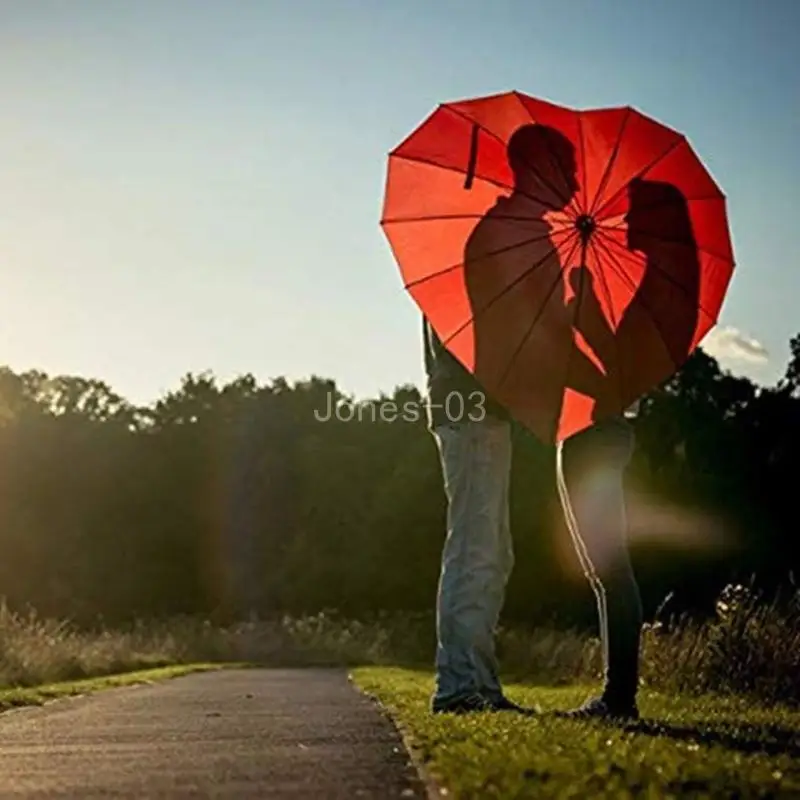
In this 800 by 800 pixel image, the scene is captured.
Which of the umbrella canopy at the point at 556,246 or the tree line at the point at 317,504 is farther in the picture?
the tree line at the point at 317,504

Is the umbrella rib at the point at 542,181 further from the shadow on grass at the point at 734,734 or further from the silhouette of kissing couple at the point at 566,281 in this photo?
the shadow on grass at the point at 734,734

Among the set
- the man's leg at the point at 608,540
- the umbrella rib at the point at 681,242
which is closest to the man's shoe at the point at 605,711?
the man's leg at the point at 608,540

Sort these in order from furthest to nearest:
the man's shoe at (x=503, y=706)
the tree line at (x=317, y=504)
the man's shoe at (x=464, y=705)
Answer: the tree line at (x=317, y=504) < the man's shoe at (x=464, y=705) < the man's shoe at (x=503, y=706)

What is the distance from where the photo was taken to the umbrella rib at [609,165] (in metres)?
6.76

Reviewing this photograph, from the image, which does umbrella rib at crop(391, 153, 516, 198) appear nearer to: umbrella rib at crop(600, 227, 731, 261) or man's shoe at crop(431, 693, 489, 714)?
umbrella rib at crop(600, 227, 731, 261)

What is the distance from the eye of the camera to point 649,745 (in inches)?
194

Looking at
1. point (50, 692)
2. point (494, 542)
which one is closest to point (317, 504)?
point (50, 692)

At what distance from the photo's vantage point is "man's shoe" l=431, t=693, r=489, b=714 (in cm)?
706

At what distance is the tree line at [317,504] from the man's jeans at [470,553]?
121 feet

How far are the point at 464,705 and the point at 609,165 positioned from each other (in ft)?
8.07

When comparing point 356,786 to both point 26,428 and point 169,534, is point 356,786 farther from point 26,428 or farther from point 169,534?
point 26,428

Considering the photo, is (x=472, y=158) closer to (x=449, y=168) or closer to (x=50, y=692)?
(x=449, y=168)

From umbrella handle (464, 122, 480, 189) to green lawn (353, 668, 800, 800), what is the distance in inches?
89.7

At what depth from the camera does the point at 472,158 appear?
6930mm
